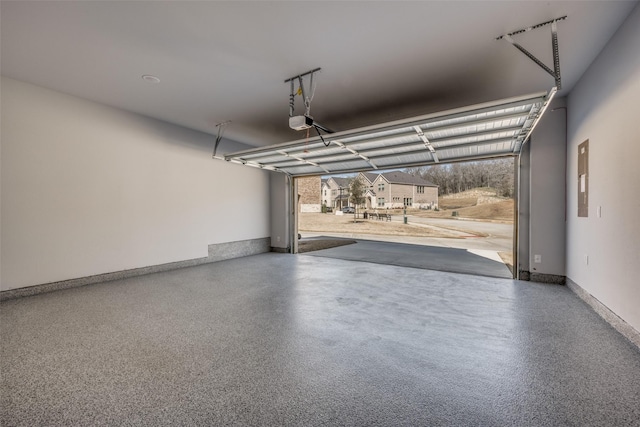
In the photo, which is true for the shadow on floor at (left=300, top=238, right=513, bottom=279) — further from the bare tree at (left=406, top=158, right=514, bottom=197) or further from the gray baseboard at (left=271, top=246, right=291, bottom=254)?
the bare tree at (left=406, top=158, right=514, bottom=197)

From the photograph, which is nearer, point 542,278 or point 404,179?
point 542,278

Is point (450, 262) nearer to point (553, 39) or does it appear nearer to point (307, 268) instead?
point (307, 268)

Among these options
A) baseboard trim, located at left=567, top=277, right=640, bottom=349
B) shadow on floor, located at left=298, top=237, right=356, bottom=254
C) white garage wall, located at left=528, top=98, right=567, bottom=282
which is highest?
white garage wall, located at left=528, top=98, right=567, bottom=282

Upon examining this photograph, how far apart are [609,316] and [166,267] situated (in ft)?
Result: 22.2

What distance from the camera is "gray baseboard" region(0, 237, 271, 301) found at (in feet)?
12.9

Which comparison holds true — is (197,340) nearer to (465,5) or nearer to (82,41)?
(82,41)

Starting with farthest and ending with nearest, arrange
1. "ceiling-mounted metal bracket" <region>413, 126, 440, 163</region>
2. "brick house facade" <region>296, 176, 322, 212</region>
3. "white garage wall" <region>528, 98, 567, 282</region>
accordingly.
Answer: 1. "brick house facade" <region>296, 176, 322, 212</region>
2. "white garage wall" <region>528, 98, 567, 282</region>
3. "ceiling-mounted metal bracket" <region>413, 126, 440, 163</region>

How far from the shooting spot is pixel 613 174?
2902mm

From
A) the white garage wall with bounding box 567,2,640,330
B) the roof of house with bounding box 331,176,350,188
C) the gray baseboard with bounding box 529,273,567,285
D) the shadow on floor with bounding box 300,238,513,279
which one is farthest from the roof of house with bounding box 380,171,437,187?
the white garage wall with bounding box 567,2,640,330

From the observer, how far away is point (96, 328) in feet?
9.41

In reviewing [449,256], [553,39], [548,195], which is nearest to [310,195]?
[449,256]

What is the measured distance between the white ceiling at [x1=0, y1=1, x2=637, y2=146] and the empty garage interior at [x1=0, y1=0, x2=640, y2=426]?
3cm

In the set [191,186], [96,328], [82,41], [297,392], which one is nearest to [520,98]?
[297,392]

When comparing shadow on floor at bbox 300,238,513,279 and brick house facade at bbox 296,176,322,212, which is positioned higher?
brick house facade at bbox 296,176,322,212
